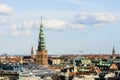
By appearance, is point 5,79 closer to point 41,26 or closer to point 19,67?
point 19,67

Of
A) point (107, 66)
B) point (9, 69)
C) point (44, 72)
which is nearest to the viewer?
point (44, 72)

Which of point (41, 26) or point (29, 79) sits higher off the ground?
point (41, 26)

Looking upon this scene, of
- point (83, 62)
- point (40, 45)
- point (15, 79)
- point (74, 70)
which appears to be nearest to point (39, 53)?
point (40, 45)

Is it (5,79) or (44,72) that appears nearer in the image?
(5,79)

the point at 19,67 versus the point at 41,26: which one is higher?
the point at 41,26

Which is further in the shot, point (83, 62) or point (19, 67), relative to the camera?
point (83, 62)

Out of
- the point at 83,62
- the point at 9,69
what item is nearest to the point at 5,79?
the point at 9,69

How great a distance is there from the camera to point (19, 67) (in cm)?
12456

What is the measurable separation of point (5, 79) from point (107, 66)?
76.8 metres

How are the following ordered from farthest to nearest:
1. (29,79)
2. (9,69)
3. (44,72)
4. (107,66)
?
(107,66)
(9,69)
(44,72)
(29,79)

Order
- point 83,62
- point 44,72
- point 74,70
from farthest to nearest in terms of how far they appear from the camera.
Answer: point 83,62 → point 74,70 → point 44,72

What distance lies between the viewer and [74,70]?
452ft

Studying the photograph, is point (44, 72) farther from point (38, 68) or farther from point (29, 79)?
point (29, 79)

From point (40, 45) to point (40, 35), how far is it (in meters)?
2.69
